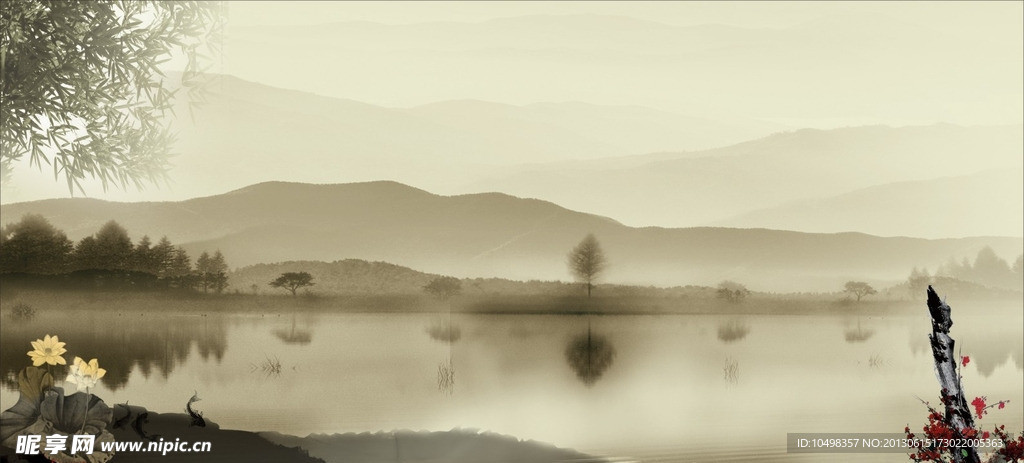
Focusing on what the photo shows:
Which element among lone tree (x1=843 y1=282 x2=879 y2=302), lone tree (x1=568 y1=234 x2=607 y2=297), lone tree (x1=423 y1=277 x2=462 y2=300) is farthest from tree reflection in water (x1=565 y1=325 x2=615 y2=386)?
lone tree (x1=843 y1=282 x2=879 y2=302)

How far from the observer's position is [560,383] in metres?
40.4

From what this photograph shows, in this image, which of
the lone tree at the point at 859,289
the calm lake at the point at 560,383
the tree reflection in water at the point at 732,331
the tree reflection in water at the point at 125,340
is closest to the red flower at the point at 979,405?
the calm lake at the point at 560,383

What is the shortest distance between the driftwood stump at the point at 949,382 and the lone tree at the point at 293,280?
11040 centimetres

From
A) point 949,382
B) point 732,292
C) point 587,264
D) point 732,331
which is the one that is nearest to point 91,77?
point 949,382

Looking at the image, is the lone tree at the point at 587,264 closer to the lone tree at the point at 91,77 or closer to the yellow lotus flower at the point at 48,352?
the lone tree at the point at 91,77

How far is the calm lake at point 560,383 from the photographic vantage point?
90.4 feet

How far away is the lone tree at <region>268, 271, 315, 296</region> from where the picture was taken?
392ft

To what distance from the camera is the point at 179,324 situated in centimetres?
8812

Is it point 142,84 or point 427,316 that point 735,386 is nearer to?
point 142,84

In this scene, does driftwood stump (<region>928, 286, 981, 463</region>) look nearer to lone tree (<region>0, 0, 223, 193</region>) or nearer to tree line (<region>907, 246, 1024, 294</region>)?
lone tree (<region>0, 0, 223, 193</region>)

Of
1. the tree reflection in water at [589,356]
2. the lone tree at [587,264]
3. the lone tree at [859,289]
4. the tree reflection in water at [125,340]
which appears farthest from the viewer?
the lone tree at [859,289]

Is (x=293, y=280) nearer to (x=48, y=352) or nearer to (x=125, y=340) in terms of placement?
(x=125, y=340)

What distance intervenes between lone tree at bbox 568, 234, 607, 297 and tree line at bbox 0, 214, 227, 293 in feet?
145

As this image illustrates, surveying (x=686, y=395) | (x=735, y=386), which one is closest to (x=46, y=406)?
(x=686, y=395)
